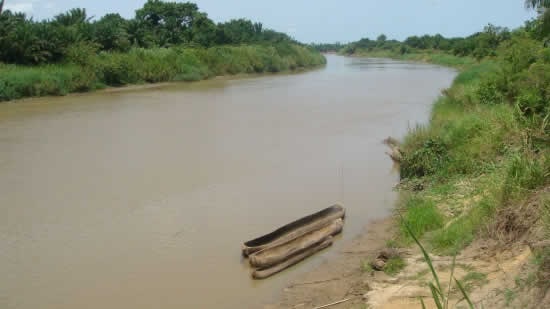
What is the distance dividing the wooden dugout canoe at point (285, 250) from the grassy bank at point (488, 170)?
109 centimetres

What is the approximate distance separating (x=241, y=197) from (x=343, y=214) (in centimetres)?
232

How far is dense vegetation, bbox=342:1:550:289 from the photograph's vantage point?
529cm

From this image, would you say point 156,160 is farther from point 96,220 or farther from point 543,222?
point 543,222

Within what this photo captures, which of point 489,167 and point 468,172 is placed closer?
point 489,167

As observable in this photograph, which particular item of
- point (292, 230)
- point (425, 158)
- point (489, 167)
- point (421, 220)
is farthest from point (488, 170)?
point (292, 230)

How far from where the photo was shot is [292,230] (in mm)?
7180

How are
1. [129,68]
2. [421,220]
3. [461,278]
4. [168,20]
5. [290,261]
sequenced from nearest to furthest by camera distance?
[461,278] → [290,261] → [421,220] → [129,68] → [168,20]

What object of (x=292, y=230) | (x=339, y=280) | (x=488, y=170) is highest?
(x=488, y=170)

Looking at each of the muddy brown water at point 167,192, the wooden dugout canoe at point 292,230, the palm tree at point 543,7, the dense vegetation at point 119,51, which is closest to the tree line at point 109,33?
the dense vegetation at point 119,51

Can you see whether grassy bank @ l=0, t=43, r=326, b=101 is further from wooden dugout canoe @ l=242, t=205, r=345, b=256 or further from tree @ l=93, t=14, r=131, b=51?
wooden dugout canoe @ l=242, t=205, r=345, b=256

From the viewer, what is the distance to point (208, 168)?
39.0ft

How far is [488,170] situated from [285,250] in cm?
340

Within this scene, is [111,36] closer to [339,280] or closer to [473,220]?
[339,280]

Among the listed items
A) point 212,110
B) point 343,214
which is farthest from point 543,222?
point 212,110
